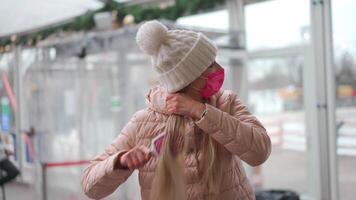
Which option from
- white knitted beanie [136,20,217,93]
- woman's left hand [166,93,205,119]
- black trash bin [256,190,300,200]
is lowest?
black trash bin [256,190,300,200]

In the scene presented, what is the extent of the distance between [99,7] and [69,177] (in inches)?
86.6

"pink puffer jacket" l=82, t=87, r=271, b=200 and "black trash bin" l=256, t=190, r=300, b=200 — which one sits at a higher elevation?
"pink puffer jacket" l=82, t=87, r=271, b=200

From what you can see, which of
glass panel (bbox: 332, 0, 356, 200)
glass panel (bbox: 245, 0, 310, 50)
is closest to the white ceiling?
glass panel (bbox: 245, 0, 310, 50)

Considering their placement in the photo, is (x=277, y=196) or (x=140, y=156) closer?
(x=140, y=156)

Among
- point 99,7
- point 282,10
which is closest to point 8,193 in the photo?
point 99,7

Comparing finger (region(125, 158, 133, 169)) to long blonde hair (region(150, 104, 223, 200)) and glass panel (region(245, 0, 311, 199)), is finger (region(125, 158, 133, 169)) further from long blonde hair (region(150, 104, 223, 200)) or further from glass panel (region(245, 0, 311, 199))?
glass panel (region(245, 0, 311, 199))

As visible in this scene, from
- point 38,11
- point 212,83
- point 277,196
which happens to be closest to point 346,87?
point 277,196

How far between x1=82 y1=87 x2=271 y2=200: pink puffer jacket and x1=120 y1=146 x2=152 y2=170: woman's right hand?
0.04 m

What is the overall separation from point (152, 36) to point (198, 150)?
1.09ft

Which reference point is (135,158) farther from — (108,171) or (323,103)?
(323,103)

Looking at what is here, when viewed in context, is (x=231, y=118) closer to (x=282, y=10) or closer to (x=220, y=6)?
(x=282, y=10)

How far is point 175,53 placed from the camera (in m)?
1.13

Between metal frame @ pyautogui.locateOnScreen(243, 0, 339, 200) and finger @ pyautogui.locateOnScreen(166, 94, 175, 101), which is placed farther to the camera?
metal frame @ pyautogui.locateOnScreen(243, 0, 339, 200)

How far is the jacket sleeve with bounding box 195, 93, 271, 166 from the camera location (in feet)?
3.54
